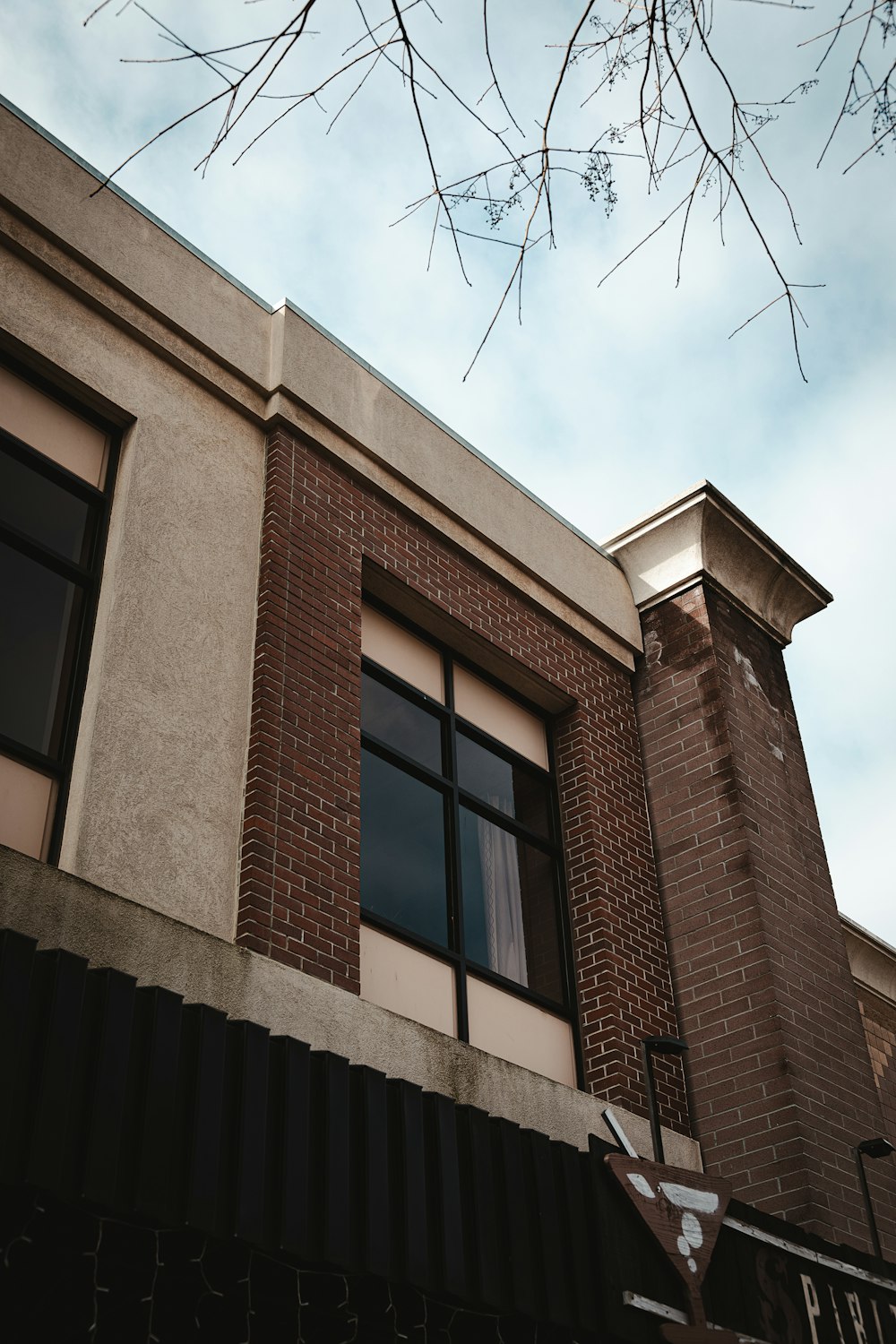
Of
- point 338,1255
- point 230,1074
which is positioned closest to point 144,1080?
point 230,1074

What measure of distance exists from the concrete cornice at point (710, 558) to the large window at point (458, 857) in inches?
79.0

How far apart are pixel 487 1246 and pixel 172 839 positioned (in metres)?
2.58

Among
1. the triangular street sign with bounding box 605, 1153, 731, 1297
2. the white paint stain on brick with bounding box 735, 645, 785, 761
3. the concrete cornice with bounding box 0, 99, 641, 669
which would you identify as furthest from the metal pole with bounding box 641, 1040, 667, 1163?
the concrete cornice with bounding box 0, 99, 641, 669

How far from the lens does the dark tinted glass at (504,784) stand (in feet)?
32.5

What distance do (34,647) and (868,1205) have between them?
20.5 feet

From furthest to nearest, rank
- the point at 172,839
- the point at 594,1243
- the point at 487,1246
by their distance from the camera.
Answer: the point at 172,839
the point at 594,1243
the point at 487,1246

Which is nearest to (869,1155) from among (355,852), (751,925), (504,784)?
(751,925)

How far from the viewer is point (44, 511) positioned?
7.89m

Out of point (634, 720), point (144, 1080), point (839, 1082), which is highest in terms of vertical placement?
point (634, 720)

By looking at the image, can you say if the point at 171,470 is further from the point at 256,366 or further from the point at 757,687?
the point at 757,687

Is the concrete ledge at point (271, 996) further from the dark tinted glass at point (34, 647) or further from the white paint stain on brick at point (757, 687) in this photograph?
the white paint stain on brick at point (757, 687)

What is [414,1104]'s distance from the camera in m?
6.18

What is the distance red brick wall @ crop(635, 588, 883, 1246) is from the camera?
8.98 m

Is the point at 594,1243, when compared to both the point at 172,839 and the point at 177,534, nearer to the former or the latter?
the point at 172,839
